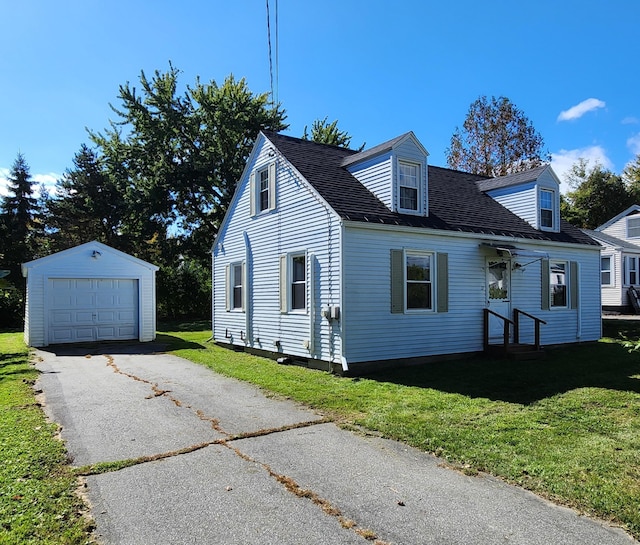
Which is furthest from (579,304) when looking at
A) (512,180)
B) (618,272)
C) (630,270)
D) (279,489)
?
(630,270)

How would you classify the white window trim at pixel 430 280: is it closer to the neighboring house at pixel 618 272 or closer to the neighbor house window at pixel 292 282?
the neighbor house window at pixel 292 282

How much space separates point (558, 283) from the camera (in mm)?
13539

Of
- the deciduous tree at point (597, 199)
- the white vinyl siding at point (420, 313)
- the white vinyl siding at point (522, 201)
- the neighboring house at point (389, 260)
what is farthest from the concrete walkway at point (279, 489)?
the deciduous tree at point (597, 199)

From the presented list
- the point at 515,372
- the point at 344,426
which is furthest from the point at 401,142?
the point at 344,426

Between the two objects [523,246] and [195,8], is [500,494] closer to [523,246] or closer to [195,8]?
[195,8]

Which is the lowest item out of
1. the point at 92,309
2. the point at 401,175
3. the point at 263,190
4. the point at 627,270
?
the point at 92,309

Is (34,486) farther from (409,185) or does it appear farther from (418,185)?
(418,185)

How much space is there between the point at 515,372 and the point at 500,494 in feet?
20.1

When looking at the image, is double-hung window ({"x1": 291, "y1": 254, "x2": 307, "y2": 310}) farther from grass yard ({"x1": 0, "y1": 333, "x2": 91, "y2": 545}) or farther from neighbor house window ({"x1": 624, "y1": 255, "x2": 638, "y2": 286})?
neighbor house window ({"x1": 624, "y1": 255, "x2": 638, "y2": 286})

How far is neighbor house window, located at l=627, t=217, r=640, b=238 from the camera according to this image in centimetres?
2642

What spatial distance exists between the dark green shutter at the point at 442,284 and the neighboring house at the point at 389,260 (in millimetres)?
25

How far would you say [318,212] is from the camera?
1048cm

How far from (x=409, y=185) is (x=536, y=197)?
481 cm

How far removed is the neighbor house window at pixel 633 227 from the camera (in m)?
26.4
